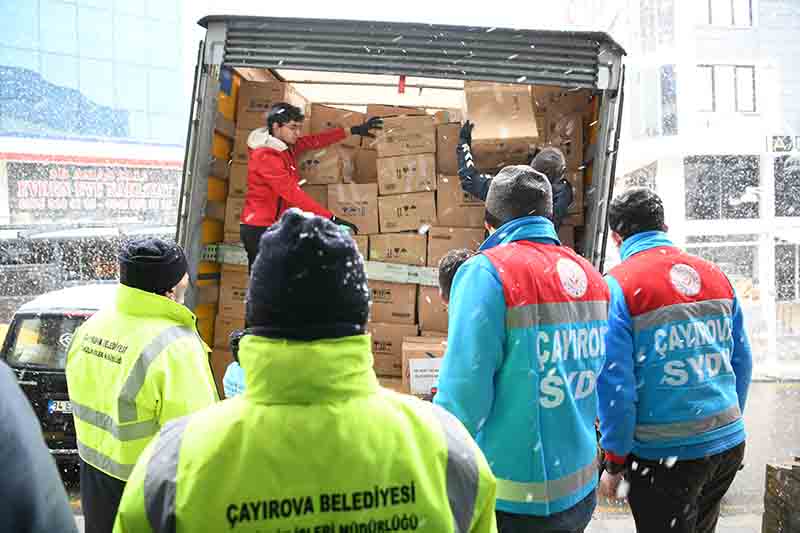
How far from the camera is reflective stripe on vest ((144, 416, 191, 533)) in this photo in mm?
1308

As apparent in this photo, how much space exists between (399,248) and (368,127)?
118 cm

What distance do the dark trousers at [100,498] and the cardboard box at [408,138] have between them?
3.89m

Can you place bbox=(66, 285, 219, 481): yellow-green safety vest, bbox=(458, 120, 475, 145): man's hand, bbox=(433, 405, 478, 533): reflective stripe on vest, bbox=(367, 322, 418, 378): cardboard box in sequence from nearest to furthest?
bbox=(433, 405, 478, 533): reflective stripe on vest → bbox=(66, 285, 219, 481): yellow-green safety vest → bbox=(458, 120, 475, 145): man's hand → bbox=(367, 322, 418, 378): cardboard box

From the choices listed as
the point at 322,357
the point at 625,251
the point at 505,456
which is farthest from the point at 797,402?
the point at 322,357

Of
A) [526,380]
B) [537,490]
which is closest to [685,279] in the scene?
[526,380]

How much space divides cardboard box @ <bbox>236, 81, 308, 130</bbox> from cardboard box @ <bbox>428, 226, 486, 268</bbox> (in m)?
1.75

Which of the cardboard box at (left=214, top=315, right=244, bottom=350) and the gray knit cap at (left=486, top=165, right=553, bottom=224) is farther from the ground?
the gray knit cap at (left=486, top=165, right=553, bottom=224)

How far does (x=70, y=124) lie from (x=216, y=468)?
38.3 m

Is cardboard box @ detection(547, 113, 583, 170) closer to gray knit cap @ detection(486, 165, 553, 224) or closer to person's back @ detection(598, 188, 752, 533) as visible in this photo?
person's back @ detection(598, 188, 752, 533)

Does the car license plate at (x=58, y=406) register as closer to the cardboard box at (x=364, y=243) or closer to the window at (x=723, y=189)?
the cardboard box at (x=364, y=243)

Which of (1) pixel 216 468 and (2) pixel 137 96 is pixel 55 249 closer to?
(2) pixel 137 96

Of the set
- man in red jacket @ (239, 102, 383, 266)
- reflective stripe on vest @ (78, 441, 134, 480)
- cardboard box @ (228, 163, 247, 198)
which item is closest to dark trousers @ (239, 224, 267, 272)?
man in red jacket @ (239, 102, 383, 266)

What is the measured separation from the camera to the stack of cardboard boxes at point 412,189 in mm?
5902

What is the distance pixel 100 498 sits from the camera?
2.92 m
